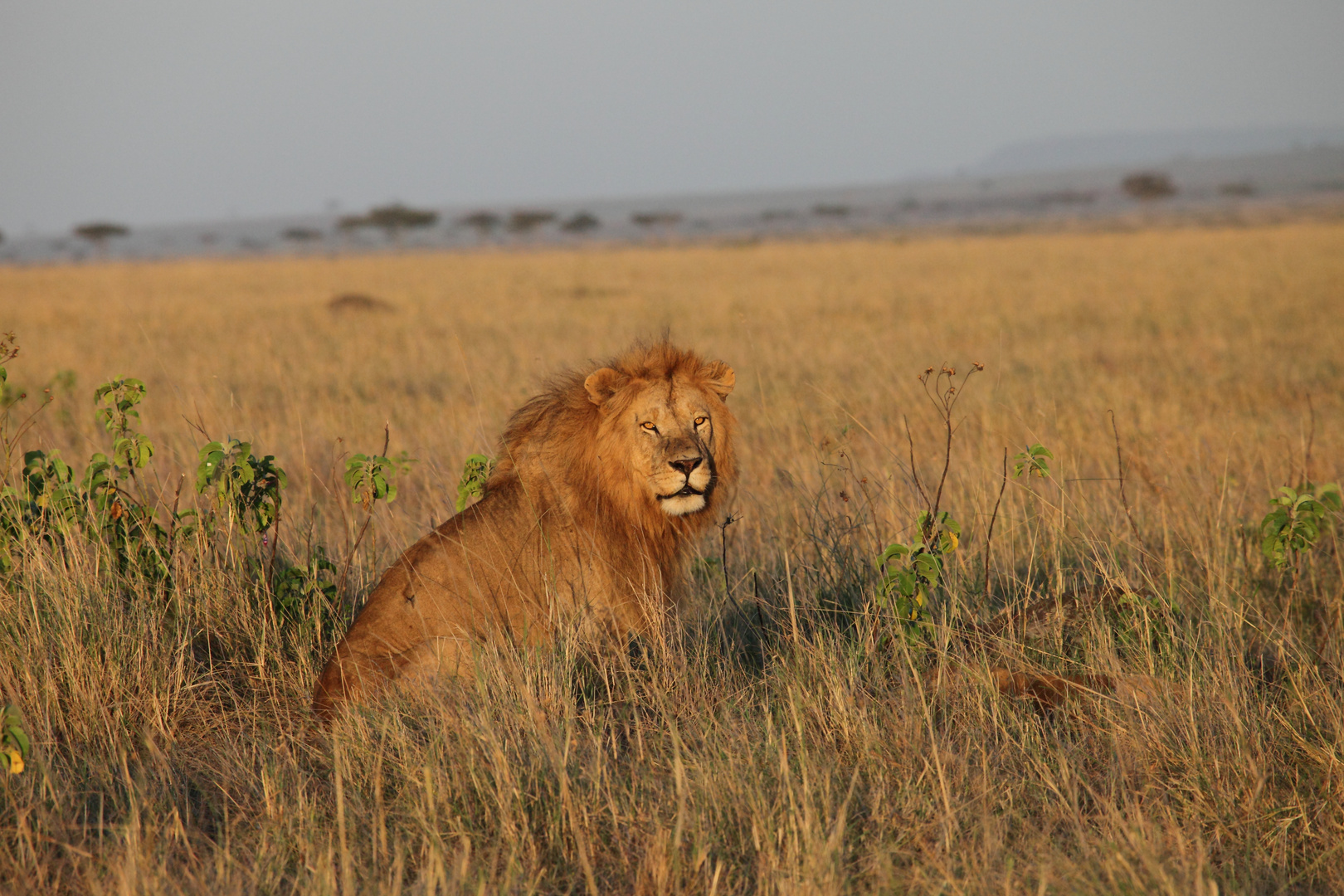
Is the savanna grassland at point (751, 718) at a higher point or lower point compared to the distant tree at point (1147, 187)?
lower

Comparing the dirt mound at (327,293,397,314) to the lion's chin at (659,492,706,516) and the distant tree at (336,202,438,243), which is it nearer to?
the lion's chin at (659,492,706,516)

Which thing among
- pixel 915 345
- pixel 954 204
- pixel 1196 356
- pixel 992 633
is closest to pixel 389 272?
pixel 915 345

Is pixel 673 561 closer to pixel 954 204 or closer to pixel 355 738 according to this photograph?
pixel 355 738

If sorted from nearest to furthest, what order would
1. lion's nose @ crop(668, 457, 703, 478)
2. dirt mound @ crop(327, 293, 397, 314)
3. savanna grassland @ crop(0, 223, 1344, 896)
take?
savanna grassland @ crop(0, 223, 1344, 896)
lion's nose @ crop(668, 457, 703, 478)
dirt mound @ crop(327, 293, 397, 314)

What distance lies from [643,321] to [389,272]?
22757 millimetres

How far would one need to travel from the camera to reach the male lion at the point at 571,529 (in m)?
3.52

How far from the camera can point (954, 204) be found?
5851 inches

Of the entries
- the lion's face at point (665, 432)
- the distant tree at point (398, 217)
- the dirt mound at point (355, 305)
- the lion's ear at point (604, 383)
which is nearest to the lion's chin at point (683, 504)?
the lion's face at point (665, 432)

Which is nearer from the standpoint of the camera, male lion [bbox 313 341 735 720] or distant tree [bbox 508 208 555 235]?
male lion [bbox 313 341 735 720]

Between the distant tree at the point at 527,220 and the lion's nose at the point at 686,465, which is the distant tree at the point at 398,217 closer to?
the distant tree at the point at 527,220

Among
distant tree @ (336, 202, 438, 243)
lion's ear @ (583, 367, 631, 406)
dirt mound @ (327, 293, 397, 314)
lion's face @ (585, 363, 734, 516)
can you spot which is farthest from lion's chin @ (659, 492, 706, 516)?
distant tree @ (336, 202, 438, 243)

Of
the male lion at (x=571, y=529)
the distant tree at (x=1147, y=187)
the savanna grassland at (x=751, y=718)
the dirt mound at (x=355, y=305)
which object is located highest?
the distant tree at (x=1147, y=187)

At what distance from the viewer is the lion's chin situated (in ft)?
12.1

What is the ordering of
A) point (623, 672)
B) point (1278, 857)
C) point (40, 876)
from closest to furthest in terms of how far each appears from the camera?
1. point (40, 876)
2. point (1278, 857)
3. point (623, 672)
